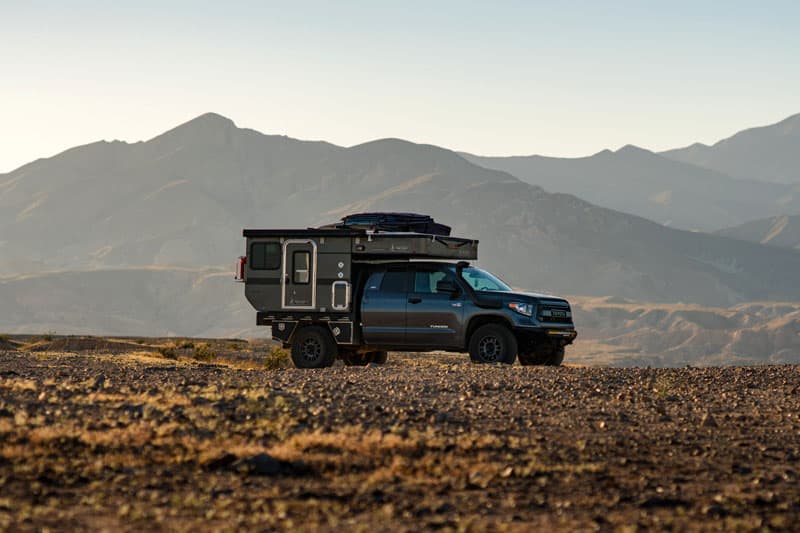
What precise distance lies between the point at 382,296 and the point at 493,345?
227cm

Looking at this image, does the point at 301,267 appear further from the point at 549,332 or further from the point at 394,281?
the point at 549,332

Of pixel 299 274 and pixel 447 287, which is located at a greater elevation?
pixel 299 274

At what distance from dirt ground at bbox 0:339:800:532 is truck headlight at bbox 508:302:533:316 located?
421 cm

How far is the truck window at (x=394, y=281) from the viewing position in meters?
22.9

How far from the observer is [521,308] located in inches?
882

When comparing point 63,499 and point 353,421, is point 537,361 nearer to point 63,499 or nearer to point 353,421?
point 353,421

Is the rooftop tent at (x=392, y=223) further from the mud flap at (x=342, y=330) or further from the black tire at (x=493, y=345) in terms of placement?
the black tire at (x=493, y=345)

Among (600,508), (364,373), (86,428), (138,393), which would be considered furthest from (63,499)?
(364,373)

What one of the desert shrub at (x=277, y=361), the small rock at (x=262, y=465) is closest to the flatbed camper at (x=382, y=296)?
the desert shrub at (x=277, y=361)

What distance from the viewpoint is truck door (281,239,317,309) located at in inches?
922

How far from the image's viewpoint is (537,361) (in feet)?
78.2

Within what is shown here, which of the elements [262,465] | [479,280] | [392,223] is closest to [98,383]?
[262,465]

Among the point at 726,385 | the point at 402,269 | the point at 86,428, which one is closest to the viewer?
the point at 86,428

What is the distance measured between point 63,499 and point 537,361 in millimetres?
15146
